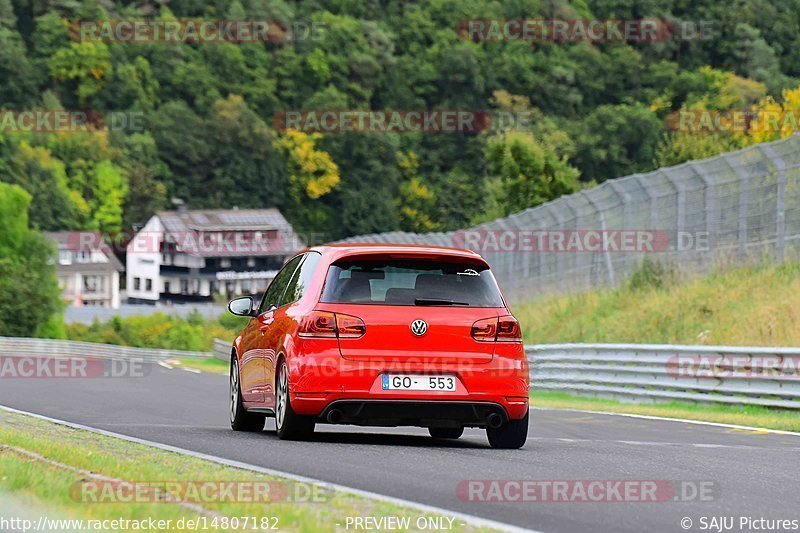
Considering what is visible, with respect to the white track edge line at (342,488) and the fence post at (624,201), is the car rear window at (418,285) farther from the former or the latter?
the fence post at (624,201)

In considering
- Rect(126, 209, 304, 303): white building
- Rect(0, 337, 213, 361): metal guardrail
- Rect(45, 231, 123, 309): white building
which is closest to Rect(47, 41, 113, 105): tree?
Rect(45, 231, 123, 309): white building

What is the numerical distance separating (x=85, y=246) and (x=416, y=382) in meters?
150

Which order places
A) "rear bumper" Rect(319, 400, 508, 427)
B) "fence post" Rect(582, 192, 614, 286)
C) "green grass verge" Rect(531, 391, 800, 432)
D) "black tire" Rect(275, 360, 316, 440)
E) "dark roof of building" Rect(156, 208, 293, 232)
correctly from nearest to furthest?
"rear bumper" Rect(319, 400, 508, 427) < "black tire" Rect(275, 360, 316, 440) < "green grass verge" Rect(531, 391, 800, 432) < "fence post" Rect(582, 192, 614, 286) < "dark roof of building" Rect(156, 208, 293, 232)

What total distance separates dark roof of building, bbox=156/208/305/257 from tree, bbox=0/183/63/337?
184ft

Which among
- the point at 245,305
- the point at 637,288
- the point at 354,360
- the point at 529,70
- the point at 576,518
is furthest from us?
the point at 529,70

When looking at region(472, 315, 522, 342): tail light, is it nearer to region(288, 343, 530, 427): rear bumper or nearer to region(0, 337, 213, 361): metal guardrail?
region(288, 343, 530, 427): rear bumper

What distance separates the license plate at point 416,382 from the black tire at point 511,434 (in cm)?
68

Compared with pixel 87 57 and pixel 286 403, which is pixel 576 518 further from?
pixel 87 57

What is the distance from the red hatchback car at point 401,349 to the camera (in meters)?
11.5

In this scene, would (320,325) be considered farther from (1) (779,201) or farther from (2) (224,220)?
(2) (224,220)

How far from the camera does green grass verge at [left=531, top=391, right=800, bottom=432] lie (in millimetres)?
Answer: 16547

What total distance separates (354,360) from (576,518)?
152 inches

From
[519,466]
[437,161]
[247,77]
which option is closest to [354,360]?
[519,466]

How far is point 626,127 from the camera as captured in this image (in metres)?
151
